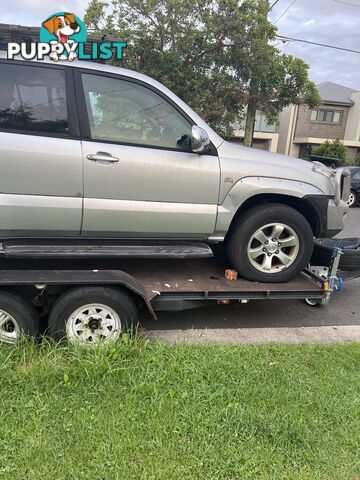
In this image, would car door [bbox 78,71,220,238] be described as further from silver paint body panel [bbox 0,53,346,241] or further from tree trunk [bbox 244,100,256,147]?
tree trunk [bbox 244,100,256,147]

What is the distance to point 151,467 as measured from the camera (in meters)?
2.29

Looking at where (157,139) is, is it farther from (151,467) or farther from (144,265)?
(151,467)

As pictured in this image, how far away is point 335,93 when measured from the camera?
3497 cm

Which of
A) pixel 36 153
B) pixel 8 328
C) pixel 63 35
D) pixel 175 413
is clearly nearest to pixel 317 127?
pixel 63 35

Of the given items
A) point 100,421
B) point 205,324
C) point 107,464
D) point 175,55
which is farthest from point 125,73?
point 175,55

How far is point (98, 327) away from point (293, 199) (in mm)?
2173

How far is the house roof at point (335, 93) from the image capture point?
33.0 metres

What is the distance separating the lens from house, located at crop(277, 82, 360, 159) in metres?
32.9

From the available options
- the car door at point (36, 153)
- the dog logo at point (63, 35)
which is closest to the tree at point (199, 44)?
the dog logo at point (63, 35)

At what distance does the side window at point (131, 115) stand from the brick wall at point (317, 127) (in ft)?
106

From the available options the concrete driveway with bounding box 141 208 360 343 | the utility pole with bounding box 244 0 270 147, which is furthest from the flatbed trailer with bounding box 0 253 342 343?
the utility pole with bounding box 244 0 270 147

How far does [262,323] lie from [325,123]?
33.0m

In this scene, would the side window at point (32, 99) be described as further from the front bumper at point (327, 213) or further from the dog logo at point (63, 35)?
the front bumper at point (327, 213)

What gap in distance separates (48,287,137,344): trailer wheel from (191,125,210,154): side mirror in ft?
4.43
